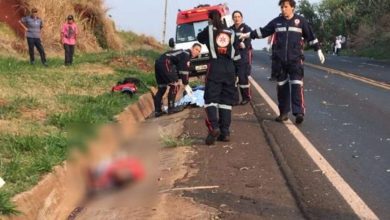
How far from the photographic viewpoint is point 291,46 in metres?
9.38

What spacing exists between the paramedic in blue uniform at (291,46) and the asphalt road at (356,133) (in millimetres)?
388

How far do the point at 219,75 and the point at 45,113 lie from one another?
3.06 m

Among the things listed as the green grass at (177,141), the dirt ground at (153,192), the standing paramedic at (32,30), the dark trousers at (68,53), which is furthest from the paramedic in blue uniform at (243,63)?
the dark trousers at (68,53)

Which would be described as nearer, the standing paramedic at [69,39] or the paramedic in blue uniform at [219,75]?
the paramedic in blue uniform at [219,75]

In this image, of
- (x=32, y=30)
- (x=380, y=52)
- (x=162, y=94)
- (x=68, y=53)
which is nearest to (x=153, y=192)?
(x=162, y=94)

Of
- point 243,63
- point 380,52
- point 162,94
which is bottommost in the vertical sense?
point 380,52

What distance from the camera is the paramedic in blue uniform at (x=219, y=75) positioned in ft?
26.2

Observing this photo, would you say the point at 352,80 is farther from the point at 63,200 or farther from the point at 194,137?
the point at 63,200

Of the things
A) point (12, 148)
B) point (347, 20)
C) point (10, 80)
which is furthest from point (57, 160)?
point (347, 20)

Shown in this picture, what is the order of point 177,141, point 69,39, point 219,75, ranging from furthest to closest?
point 69,39
point 177,141
point 219,75

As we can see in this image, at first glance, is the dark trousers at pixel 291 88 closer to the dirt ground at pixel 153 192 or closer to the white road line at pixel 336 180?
the white road line at pixel 336 180

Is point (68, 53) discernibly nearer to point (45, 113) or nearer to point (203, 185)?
point (45, 113)

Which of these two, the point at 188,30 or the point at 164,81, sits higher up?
the point at 188,30

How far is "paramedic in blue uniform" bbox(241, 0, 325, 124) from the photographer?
934 centimetres
